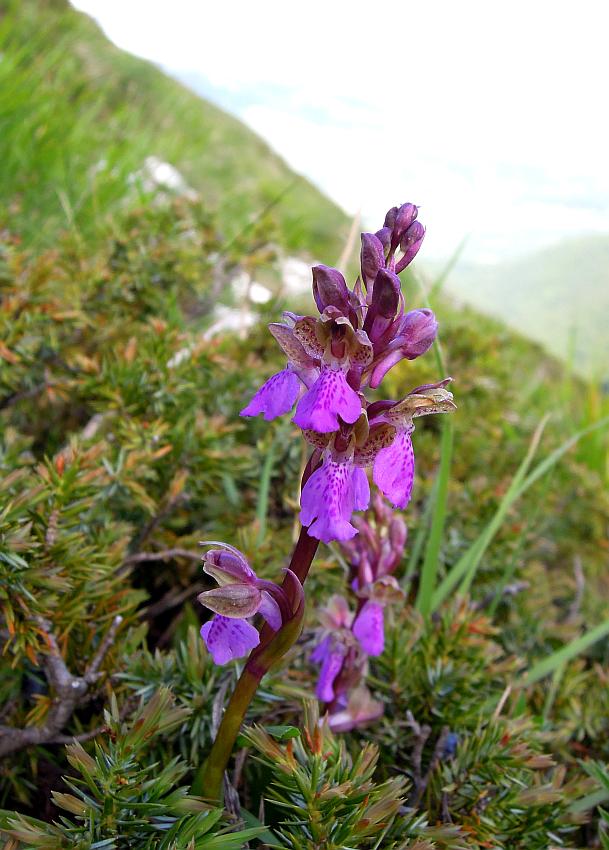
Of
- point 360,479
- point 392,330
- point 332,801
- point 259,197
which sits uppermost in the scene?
point 392,330

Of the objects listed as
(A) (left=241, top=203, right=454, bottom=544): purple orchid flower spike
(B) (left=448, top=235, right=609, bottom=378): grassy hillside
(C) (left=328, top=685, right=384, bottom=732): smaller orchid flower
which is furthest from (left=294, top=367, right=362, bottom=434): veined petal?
(B) (left=448, top=235, right=609, bottom=378): grassy hillside

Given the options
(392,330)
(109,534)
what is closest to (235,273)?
(109,534)

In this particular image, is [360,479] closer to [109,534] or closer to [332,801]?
[332,801]

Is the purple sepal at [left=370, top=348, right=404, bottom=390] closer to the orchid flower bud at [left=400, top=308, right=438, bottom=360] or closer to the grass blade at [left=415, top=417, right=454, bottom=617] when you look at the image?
the orchid flower bud at [left=400, top=308, right=438, bottom=360]

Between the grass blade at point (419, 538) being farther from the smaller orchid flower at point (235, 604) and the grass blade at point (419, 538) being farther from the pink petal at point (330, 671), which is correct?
the smaller orchid flower at point (235, 604)

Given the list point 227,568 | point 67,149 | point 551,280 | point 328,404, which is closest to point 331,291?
point 328,404

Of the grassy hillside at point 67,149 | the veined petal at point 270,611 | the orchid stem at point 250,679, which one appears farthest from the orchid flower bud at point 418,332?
the grassy hillside at point 67,149

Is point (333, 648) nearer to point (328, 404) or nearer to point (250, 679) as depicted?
point (250, 679)
